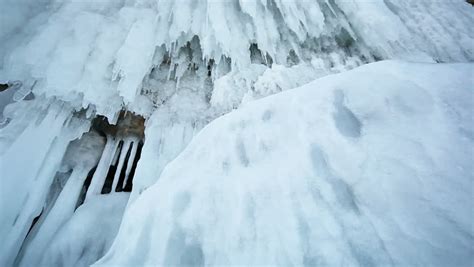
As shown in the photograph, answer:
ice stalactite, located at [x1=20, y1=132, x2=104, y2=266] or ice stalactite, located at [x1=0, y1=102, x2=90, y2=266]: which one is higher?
ice stalactite, located at [x1=0, y1=102, x2=90, y2=266]

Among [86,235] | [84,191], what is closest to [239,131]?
[86,235]

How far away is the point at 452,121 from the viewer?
128cm

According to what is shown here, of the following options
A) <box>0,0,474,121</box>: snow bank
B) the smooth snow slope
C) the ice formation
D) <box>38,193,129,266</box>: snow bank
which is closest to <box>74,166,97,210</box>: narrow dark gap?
the ice formation

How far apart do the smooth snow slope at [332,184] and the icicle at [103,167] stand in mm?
2170

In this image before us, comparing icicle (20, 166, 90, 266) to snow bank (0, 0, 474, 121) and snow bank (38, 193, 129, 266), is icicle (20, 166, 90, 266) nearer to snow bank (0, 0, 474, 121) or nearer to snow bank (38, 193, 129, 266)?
snow bank (38, 193, 129, 266)

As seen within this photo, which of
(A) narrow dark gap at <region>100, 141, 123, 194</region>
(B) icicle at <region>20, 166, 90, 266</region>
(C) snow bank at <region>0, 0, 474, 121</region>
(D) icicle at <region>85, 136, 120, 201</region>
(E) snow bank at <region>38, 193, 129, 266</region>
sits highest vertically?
(C) snow bank at <region>0, 0, 474, 121</region>

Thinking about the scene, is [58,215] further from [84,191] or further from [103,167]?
[103,167]

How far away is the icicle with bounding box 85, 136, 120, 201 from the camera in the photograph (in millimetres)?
3582

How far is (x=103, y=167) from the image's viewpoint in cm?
379

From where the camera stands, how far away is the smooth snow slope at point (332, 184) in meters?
1.11

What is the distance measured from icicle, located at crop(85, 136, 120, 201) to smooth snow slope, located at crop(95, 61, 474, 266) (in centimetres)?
217

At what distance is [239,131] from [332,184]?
710 mm

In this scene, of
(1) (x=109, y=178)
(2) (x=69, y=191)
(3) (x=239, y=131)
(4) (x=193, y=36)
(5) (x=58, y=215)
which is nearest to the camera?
(3) (x=239, y=131)

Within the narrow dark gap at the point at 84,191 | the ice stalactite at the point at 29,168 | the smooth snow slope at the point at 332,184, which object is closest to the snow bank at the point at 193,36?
the ice stalactite at the point at 29,168
